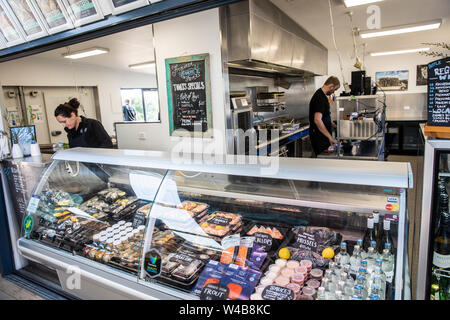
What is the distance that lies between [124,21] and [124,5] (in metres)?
0.12

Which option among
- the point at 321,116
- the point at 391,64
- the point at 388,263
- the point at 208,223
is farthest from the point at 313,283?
the point at 391,64

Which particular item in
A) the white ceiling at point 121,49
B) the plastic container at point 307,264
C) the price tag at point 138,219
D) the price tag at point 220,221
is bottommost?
the plastic container at point 307,264

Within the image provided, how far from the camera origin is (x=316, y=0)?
14.3ft

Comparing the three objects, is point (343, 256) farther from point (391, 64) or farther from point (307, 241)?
point (391, 64)

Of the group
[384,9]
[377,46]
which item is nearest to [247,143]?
[384,9]

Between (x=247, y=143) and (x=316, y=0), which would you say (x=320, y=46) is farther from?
(x=247, y=143)

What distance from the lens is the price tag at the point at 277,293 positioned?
1.53 m

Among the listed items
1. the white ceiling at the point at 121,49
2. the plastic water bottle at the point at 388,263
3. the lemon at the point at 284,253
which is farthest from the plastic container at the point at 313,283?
the white ceiling at the point at 121,49

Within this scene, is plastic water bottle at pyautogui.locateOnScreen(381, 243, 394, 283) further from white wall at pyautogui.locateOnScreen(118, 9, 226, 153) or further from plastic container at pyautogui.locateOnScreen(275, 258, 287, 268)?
white wall at pyautogui.locateOnScreen(118, 9, 226, 153)

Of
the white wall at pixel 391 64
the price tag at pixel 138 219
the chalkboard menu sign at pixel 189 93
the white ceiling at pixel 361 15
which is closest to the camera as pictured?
the price tag at pixel 138 219

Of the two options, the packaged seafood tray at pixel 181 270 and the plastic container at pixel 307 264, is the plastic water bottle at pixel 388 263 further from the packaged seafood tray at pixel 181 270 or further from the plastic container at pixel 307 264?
the packaged seafood tray at pixel 181 270

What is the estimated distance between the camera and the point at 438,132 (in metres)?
1.56

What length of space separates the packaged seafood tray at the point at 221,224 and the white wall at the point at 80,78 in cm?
608
